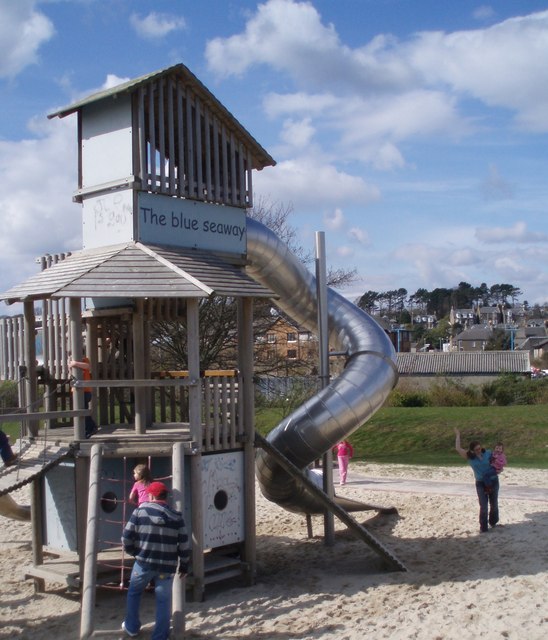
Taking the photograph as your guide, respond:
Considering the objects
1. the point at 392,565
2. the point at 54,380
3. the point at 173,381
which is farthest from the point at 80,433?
the point at 392,565

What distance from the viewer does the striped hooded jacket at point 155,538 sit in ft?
27.1

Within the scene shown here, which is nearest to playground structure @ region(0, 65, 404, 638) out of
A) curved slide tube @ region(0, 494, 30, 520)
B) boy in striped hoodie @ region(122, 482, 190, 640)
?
boy in striped hoodie @ region(122, 482, 190, 640)

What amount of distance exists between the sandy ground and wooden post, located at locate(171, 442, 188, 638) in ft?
1.58

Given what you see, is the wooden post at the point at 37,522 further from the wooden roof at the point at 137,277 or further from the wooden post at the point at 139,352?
the wooden roof at the point at 137,277

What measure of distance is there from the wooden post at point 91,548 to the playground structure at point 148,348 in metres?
0.03

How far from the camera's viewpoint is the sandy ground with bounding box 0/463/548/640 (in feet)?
29.6

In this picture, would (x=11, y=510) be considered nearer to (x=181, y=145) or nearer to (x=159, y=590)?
(x=159, y=590)

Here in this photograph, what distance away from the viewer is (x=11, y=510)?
44.5 ft

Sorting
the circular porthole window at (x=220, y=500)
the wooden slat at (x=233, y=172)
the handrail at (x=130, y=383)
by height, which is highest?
the wooden slat at (x=233, y=172)

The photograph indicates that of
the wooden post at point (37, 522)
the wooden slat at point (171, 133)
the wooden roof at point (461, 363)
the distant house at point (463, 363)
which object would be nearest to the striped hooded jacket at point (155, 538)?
the wooden post at point (37, 522)

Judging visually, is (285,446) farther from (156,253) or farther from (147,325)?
(156,253)

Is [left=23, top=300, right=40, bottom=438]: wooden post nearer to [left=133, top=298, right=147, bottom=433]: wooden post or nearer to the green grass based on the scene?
[left=133, top=298, right=147, bottom=433]: wooden post

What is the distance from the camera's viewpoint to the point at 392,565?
11.4 m

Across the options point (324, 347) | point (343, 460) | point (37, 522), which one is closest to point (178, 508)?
point (37, 522)
